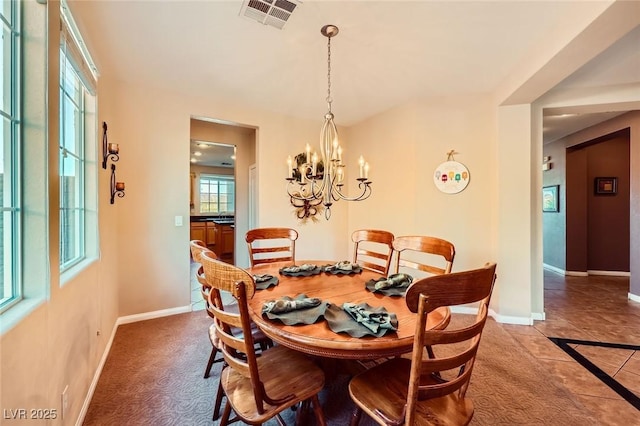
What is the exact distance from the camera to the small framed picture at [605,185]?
5062mm

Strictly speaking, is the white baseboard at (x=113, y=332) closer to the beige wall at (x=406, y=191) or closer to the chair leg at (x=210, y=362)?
the beige wall at (x=406, y=191)

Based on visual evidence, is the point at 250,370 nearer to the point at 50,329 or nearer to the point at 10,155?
the point at 50,329

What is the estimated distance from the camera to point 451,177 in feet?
10.5

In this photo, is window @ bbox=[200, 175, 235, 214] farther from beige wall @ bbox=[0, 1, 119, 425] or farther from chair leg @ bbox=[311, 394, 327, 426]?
chair leg @ bbox=[311, 394, 327, 426]

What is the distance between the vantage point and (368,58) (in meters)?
2.44

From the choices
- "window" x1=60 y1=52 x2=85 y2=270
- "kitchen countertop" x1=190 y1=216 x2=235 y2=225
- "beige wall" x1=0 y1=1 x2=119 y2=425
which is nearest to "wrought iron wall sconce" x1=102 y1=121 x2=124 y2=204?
"window" x1=60 y1=52 x2=85 y2=270

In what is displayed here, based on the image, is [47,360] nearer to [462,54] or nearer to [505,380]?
[505,380]

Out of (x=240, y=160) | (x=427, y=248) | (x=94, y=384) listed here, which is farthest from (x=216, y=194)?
(x=427, y=248)

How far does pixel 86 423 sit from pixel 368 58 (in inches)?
130

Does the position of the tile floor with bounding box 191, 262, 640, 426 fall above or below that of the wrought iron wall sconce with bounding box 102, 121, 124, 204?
below

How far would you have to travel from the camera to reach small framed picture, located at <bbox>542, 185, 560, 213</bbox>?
5.37 metres

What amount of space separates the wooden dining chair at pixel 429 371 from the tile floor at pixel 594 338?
1.36 m

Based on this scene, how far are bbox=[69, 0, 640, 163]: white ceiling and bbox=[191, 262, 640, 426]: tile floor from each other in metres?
2.48

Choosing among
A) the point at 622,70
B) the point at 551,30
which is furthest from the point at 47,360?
the point at 622,70
